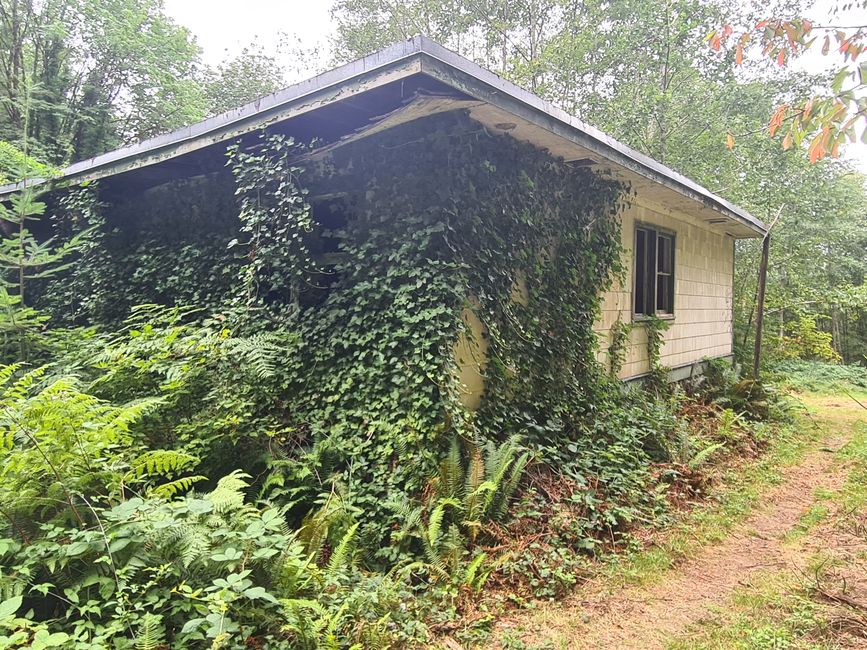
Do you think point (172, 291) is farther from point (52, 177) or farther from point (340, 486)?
point (340, 486)

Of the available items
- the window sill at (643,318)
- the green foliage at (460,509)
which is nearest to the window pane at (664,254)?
the window sill at (643,318)

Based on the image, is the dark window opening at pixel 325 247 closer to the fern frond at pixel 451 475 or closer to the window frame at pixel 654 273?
the fern frond at pixel 451 475

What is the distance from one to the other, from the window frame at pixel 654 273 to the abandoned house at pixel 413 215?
49 centimetres

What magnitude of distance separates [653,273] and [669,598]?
18.1 ft

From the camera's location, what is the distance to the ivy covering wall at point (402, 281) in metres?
4.19

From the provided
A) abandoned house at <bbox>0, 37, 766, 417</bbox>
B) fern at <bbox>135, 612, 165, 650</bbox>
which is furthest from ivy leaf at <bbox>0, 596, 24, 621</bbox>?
abandoned house at <bbox>0, 37, 766, 417</bbox>

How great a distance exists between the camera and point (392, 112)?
4.12 meters

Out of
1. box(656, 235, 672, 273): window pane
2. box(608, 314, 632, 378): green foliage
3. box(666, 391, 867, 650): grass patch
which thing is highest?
box(656, 235, 672, 273): window pane

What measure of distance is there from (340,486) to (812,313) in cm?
1825

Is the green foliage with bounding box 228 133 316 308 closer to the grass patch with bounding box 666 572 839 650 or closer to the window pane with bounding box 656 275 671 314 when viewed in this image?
the grass patch with bounding box 666 572 839 650

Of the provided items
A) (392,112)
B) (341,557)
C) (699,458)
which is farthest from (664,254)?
(341,557)

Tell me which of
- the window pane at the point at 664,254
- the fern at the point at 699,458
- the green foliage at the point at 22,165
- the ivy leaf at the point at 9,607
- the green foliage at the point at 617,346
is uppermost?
the green foliage at the point at 22,165

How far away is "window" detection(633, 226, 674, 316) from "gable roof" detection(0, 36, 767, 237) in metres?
1.49

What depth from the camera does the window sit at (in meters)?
7.63
